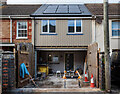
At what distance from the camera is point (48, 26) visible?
593 cm

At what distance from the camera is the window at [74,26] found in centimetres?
625

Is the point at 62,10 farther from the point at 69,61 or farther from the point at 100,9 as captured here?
the point at 69,61

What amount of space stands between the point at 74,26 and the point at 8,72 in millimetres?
3784

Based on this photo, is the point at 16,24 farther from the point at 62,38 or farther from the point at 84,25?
the point at 84,25

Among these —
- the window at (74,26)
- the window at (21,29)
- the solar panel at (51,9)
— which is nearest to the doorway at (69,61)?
the window at (74,26)

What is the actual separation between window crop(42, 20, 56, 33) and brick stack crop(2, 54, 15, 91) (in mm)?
2373

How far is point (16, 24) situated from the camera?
584cm

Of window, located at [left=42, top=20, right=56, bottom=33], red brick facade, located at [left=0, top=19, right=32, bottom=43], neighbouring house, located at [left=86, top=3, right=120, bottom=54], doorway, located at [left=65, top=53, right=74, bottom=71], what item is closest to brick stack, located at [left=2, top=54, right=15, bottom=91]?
red brick facade, located at [left=0, top=19, right=32, bottom=43]

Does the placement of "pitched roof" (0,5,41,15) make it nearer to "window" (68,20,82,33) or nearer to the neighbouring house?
"window" (68,20,82,33)

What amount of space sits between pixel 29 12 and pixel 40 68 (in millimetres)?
3393

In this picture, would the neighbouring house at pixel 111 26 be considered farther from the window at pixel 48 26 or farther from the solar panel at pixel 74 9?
the window at pixel 48 26

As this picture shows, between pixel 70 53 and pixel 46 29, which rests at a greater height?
pixel 46 29

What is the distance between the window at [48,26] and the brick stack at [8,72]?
7.79 ft

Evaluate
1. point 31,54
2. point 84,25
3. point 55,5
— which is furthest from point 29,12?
point 84,25
